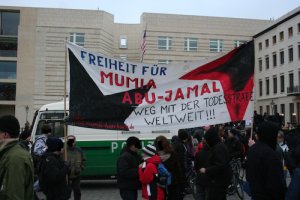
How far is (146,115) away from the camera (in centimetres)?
715

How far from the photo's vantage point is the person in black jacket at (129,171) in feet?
20.3

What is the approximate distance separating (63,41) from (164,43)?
1418 cm

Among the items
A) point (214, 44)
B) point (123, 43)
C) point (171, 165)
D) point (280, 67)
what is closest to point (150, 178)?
point (171, 165)

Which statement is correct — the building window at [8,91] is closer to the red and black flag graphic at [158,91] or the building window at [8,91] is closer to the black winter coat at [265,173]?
the red and black flag graphic at [158,91]

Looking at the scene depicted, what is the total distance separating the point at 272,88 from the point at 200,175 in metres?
54.4

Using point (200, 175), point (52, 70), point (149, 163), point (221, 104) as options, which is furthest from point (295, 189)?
point (52, 70)

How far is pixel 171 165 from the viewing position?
22.6 ft

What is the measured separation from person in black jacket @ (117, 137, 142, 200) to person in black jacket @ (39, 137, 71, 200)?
2.66ft

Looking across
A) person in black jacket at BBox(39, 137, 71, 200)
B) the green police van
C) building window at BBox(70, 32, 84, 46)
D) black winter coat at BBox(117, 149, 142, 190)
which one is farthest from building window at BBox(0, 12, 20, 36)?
black winter coat at BBox(117, 149, 142, 190)

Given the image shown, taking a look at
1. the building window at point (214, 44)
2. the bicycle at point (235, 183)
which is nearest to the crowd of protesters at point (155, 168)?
the bicycle at point (235, 183)

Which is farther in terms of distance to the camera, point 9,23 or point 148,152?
point 9,23

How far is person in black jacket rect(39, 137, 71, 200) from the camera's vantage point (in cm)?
600

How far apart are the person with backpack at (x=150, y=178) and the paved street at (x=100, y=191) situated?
4.76 meters

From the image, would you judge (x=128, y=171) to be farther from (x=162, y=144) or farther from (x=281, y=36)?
(x=281, y=36)
